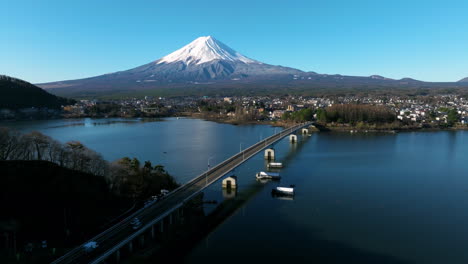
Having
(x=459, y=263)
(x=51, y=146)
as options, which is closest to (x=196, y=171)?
(x=51, y=146)

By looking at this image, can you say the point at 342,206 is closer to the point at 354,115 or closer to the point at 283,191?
the point at 283,191

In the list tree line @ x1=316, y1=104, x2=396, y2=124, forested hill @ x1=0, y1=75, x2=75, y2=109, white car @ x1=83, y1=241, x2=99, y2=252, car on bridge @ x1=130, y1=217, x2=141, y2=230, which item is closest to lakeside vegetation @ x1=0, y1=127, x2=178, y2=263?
white car @ x1=83, y1=241, x2=99, y2=252

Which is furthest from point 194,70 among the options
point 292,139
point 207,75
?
point 292,139

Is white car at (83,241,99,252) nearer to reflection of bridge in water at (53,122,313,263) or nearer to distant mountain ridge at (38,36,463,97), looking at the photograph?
reflection of bridge in water at (53,122,313,263)

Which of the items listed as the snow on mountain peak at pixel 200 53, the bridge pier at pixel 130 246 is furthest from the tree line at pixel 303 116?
the snow on mountain peak at pixel 200 53

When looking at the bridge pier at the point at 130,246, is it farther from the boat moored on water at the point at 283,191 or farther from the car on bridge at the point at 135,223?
the boat moored on water at the point at 283,191

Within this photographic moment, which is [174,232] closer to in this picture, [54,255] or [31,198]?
[54,255]

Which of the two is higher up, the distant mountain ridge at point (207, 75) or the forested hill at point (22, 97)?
the distant mountain ridge at point (207, 75)
